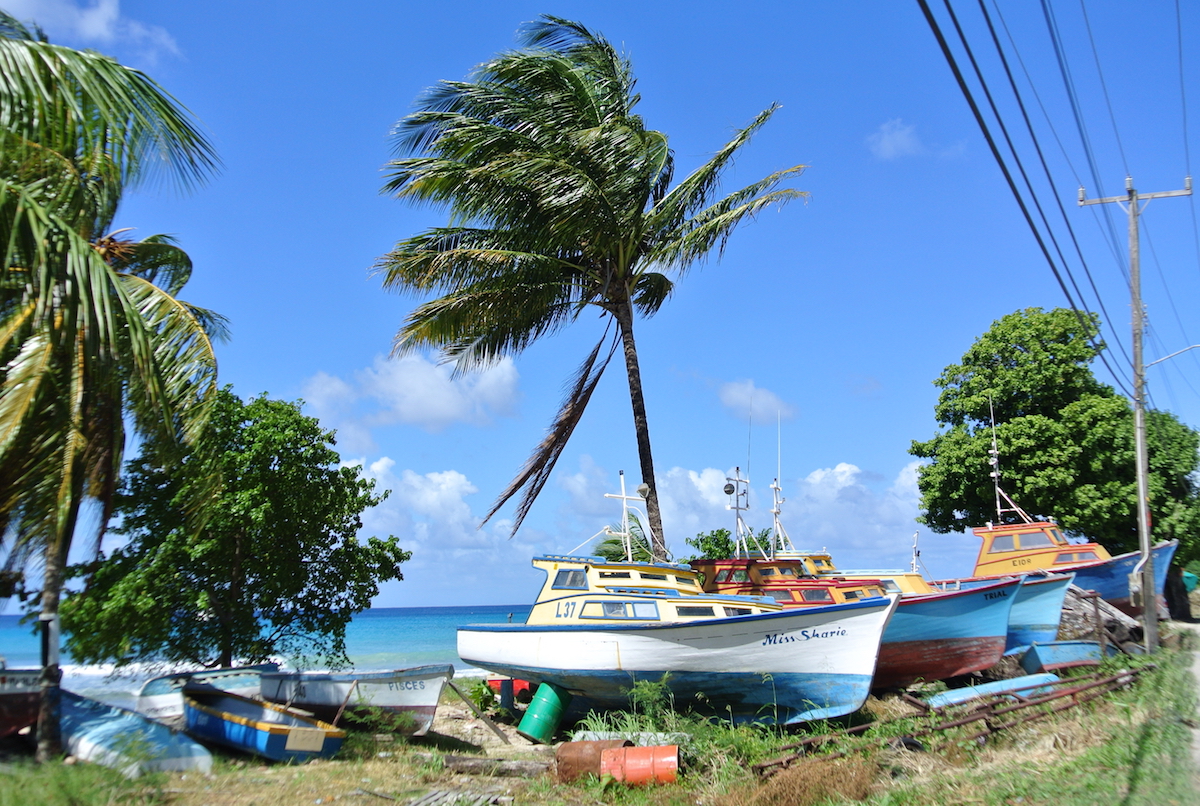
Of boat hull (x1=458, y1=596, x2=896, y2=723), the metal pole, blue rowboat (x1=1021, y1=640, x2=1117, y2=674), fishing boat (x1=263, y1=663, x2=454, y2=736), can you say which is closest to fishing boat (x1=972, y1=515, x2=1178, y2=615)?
the metal pole

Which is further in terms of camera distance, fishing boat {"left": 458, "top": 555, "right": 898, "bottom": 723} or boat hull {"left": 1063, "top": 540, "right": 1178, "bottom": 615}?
boat hull {"left": 1063, "top": 540, "right": 1178, "bottom": 615}

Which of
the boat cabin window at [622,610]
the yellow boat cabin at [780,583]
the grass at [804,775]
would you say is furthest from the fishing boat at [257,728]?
the yellow boat cabin at [780,583]

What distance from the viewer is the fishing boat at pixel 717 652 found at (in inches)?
481

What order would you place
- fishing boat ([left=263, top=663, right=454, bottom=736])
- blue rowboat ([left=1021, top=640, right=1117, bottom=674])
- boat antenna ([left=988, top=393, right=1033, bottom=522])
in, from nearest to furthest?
fishing boat ([left=263, top=663, right=454, bottom=736]) < blue rowboat ([left=1021, top=640, right=1117, bottom=674]) < boat antenna ([left=988, top=393, right=1033, bottom=522])

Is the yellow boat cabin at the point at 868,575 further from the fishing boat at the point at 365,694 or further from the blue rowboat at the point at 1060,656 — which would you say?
the fishing boat at the point at 365,694

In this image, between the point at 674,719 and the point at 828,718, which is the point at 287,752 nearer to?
the point at 674,719

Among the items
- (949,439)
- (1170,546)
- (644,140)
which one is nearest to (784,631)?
(644,140)

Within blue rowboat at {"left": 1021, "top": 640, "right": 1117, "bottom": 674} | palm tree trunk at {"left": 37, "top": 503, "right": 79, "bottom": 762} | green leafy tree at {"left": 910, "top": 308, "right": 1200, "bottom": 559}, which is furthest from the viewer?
green leafy tree at {"left": 910, "top": 308, "right": 1200, "bottom": 559}

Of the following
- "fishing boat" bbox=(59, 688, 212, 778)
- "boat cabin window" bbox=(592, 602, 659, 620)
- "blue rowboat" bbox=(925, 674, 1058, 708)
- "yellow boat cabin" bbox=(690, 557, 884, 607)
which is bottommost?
"blue rowboat" bbox=(925, 674, 1058, 708)

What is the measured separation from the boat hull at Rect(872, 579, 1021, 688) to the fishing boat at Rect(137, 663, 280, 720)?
10.1 metres

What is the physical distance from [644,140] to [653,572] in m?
8.01

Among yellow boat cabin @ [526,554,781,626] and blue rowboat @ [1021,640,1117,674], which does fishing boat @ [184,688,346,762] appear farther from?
blue rowboat @ [1021,640,1117,674]

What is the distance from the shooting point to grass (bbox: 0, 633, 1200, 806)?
7.85m

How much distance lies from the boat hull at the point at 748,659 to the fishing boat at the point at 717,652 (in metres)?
0.01
